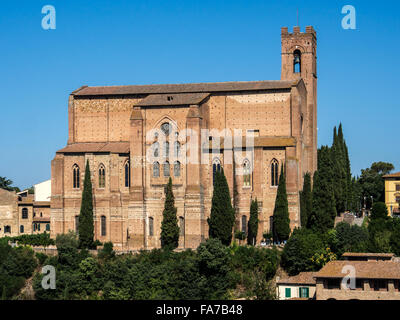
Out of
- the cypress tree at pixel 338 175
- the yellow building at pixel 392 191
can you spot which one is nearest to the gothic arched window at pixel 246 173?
the cypress tree at pixel 338 175

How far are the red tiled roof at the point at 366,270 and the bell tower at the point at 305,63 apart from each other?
19.0 m

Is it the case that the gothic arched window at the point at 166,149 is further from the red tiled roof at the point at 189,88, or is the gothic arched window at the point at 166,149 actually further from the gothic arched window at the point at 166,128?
the red tiled roof at the point at 189,88

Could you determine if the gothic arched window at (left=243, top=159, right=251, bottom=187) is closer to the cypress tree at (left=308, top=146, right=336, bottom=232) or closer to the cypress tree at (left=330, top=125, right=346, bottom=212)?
the cypress tree at (left=308, top=146, right=336, bottom=232)

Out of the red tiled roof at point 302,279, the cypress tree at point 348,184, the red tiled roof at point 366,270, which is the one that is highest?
the cypress tree at point 348,184

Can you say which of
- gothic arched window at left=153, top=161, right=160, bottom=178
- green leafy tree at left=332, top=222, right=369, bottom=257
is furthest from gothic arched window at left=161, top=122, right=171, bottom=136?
green leafy tree at left=332, top=222, right=369, bottom=257

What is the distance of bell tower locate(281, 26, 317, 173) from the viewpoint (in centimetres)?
5231

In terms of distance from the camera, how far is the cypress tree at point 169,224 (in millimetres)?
44156

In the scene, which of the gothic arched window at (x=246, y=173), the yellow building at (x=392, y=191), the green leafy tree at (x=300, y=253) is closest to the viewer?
the green leafy tree at (x=300, y=253)

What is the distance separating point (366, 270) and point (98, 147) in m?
24.0

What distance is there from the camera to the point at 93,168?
47812mm

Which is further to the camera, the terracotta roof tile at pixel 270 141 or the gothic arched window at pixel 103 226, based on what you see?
the gothic arched window at pixel 103 226

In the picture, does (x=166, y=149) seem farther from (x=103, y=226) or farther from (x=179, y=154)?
(x=103, y=226)
